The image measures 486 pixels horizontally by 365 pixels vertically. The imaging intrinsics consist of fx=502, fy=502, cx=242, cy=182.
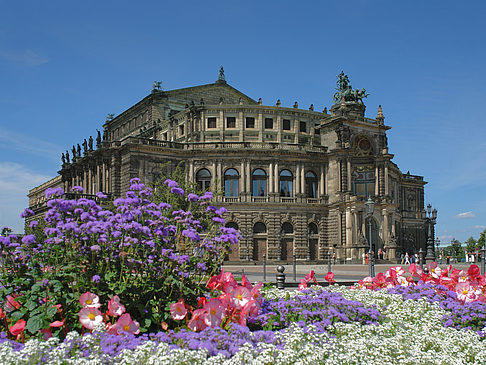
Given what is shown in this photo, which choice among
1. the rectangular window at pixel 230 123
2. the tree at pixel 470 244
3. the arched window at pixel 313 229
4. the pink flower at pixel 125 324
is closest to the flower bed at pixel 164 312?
the pink flower at pixel 125 324

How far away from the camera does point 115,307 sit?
8.21 meters

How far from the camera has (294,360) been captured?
22.6ft

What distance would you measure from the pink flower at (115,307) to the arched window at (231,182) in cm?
4915

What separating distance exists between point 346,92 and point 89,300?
60.7m

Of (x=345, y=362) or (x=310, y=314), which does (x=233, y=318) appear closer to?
(x=310, y=314)

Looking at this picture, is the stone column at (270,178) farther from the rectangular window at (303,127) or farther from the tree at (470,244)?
the tree at (470,244)

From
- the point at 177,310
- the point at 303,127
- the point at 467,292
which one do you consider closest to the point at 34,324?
the point at 177,310

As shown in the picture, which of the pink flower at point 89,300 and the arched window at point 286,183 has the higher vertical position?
the arched window at point 286,183

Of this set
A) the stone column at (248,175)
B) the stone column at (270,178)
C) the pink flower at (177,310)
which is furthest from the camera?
the stone column at (270,178)

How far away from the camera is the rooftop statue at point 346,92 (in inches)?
2566

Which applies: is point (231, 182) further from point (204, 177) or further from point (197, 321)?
point (197, 321)

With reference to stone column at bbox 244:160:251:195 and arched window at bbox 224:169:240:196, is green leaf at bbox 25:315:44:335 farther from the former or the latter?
arched window at bbox 224:169:240:196

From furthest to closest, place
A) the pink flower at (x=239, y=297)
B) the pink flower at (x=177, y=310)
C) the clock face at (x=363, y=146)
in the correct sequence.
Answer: the clock face at (x=363, y=146)
the pink flower at (x=239, y=297)
the pink flower at (x=177, y=310)

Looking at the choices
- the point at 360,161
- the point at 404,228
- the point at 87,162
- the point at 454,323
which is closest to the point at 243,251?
the point at 360,161
